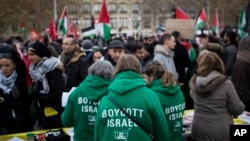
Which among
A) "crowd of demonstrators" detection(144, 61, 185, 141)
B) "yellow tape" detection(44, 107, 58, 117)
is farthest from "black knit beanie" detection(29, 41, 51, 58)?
"crowd of demonstrators" detection(144, 61, 185, 141)

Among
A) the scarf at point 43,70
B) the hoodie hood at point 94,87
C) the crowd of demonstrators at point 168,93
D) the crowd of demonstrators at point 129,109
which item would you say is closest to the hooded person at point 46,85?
the scarf at point 43,70

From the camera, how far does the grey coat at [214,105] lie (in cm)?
442

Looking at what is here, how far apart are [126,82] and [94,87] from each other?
760 mm

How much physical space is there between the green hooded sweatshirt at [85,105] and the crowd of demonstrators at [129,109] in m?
0.58

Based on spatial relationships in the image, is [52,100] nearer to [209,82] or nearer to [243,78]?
[209,82]

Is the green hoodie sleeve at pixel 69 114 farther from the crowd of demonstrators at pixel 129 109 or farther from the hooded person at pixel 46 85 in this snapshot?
the hooded person at pixel 46 85

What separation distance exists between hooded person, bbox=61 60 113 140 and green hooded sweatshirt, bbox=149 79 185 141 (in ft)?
1.86

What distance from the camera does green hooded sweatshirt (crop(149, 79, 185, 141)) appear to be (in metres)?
4.33

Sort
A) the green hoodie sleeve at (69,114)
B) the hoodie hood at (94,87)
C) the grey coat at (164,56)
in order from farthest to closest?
the grey coat at (164,56) → the green hoodie sleeve at (69,114) → the hoodie hood at (94,87)

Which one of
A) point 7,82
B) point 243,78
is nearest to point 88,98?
point 7,82

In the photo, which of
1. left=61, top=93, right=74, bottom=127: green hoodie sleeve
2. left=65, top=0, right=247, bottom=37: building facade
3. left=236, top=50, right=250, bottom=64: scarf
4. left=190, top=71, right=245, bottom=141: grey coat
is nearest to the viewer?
left=61, top=93, right=74, bottom=127: green hoodie sleeve

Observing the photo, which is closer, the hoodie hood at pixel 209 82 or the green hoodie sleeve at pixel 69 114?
the green hoodie sleeve at pixel 69 114

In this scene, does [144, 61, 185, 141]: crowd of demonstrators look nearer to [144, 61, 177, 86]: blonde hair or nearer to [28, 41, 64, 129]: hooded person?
[144, 61, 177, 86]: blonde hair

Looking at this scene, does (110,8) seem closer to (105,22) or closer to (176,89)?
(105,22)
